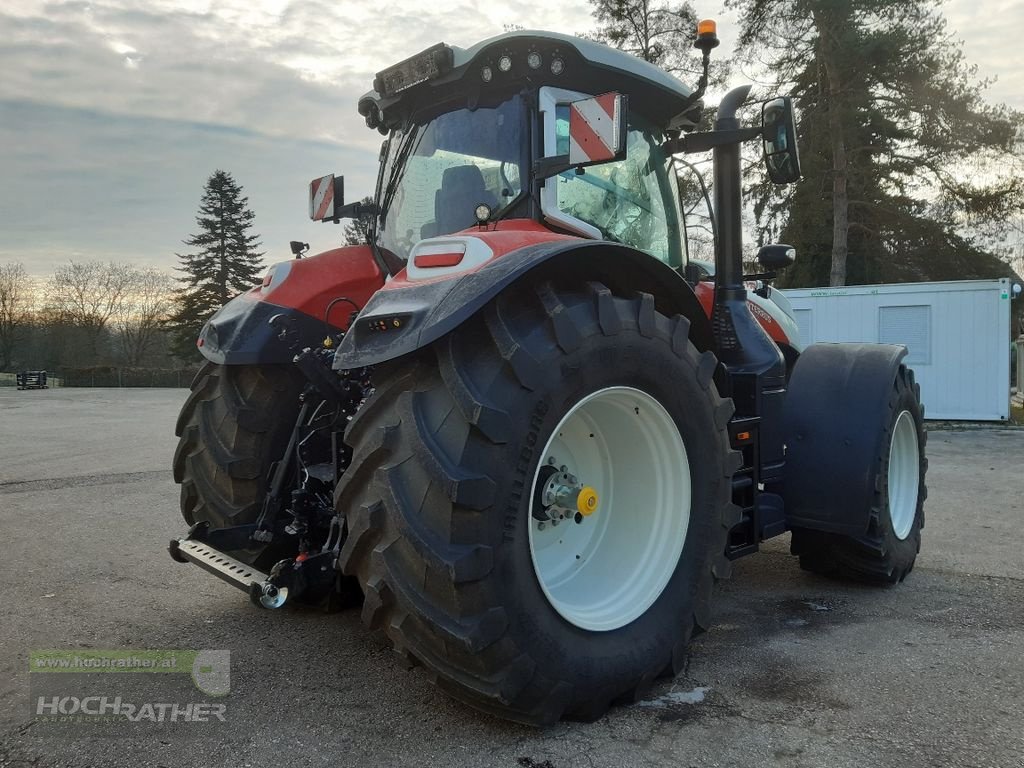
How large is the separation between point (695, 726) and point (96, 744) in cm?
185

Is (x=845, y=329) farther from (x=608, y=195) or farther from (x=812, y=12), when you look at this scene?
(x=608, y=195)

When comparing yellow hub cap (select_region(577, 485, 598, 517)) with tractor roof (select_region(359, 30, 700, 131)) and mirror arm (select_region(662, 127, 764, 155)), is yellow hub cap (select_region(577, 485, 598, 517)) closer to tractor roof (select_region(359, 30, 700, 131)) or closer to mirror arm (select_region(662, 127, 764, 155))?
tractor roof (select_region(359, 30, 700, 131))

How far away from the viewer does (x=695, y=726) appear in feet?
8.23

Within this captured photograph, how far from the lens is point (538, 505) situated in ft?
8.95

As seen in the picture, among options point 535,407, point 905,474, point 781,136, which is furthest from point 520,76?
point 905,474

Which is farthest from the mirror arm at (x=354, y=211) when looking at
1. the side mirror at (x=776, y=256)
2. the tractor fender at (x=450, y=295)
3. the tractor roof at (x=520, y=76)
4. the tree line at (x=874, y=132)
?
the tree line at (x=874, y=132)

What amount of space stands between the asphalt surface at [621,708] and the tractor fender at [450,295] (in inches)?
46.6

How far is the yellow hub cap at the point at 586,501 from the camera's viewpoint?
8.98ft

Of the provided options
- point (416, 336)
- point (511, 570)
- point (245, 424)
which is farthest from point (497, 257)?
point (245, 424)

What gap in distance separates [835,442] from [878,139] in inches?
767

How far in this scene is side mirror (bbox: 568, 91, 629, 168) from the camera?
2.69 meters

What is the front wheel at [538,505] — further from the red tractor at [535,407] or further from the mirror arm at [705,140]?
the mirror arm at [705,140]

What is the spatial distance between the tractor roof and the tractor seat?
0.33 metres

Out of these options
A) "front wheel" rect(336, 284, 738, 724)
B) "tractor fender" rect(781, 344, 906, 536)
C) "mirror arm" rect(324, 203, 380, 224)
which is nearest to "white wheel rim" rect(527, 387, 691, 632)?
"front wheel" rect(336, 284, 738, 724)
